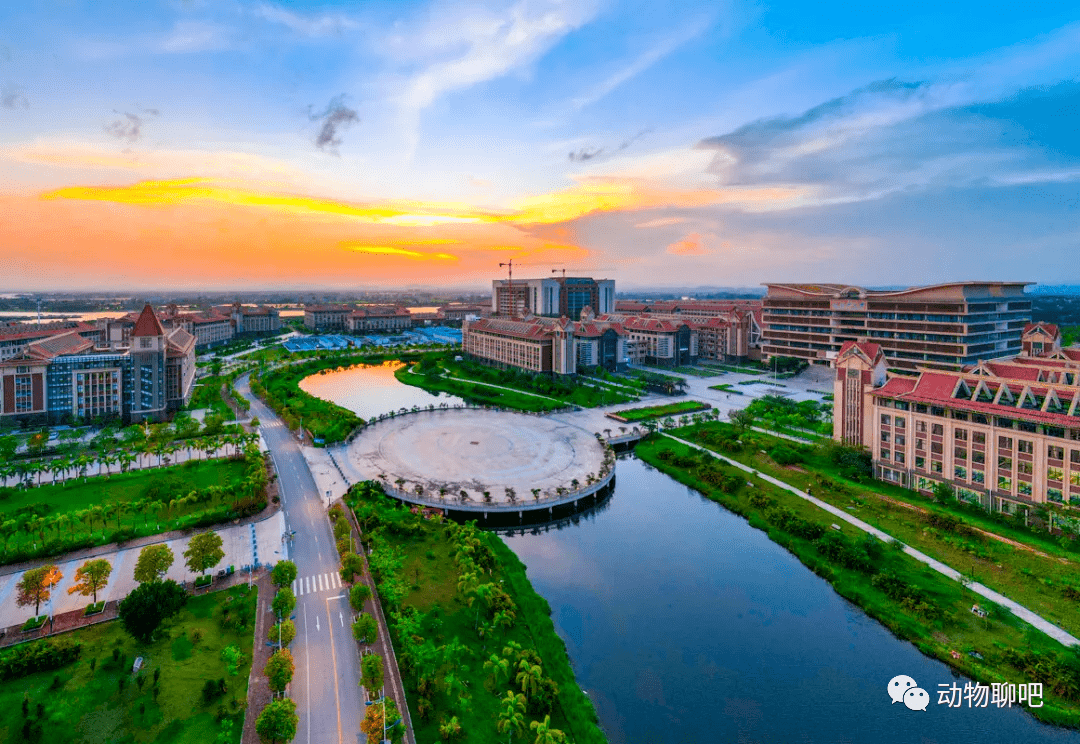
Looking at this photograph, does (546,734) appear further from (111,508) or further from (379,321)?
(379,321)

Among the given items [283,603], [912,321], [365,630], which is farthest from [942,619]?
[912,321]

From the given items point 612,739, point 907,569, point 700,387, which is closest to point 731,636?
point 612,739

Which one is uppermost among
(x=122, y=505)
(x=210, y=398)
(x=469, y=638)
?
(x=210, y=398)

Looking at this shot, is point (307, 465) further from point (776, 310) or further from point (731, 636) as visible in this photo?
point (776, 310)

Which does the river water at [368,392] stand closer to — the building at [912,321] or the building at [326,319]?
the building at [912,321]

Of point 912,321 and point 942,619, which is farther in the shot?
point 912,321

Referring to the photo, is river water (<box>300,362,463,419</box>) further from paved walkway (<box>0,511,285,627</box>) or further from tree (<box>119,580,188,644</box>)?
tree (<box>119,580,188,644</box>)

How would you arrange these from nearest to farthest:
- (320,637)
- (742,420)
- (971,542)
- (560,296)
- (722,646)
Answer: (320,637) < (722,646) < (971,542) < (742,420) < (560,296)

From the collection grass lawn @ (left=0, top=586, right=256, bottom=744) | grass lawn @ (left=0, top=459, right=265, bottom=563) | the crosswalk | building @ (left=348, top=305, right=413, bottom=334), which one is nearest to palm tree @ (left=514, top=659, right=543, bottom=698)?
grass lawn @ (left=0, top=586, right=256, bottom=744)
